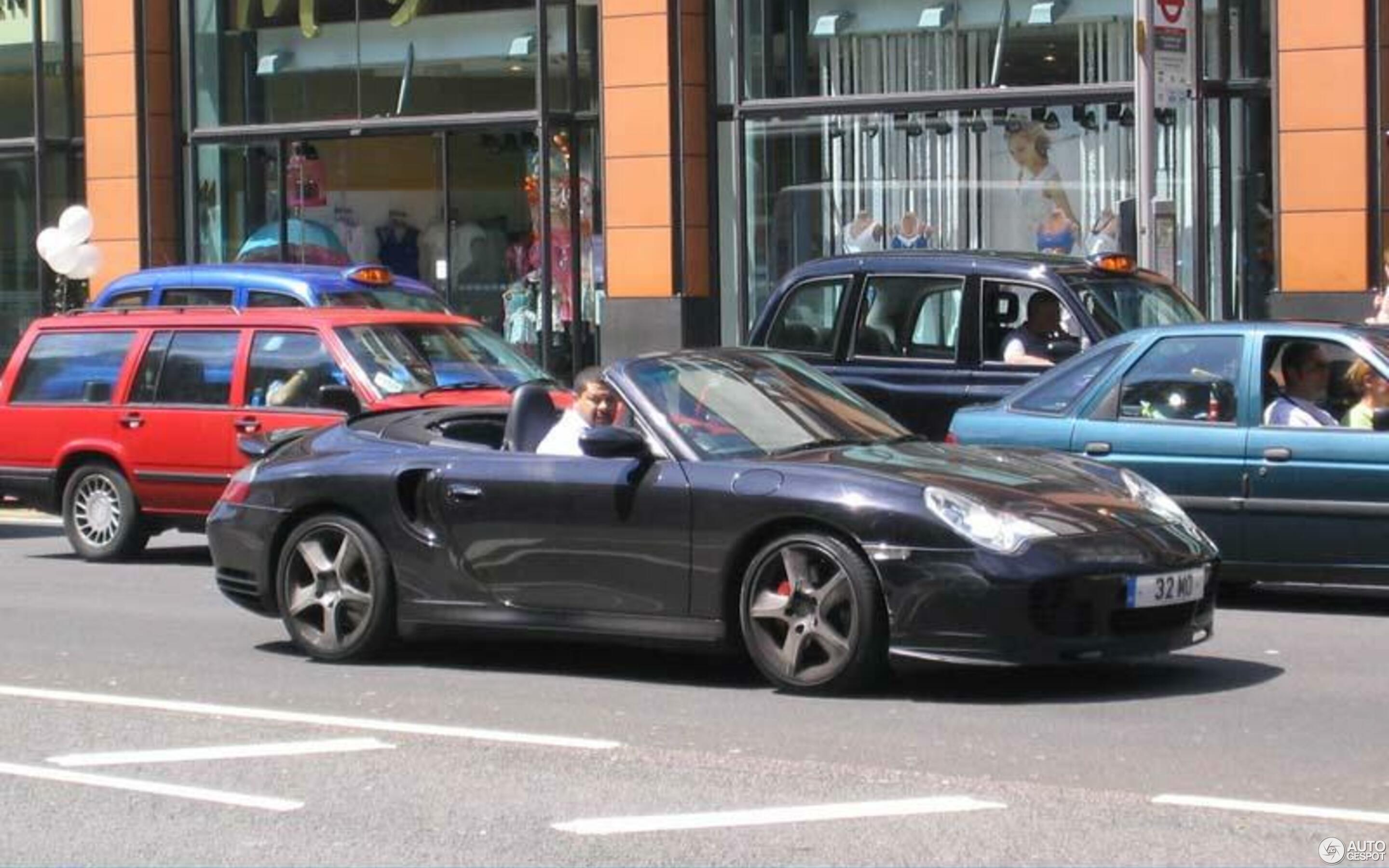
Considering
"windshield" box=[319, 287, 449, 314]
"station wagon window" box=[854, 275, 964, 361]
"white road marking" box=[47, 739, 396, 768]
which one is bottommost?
"white road marking" box=[47, 739, 396, 768]

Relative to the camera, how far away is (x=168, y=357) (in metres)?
14.6

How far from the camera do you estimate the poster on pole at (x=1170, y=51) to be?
54.6 ft

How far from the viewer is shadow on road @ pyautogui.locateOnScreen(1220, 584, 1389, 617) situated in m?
11.3

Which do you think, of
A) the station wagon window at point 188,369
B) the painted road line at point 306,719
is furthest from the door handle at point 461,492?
the station wagon window at point 188,369

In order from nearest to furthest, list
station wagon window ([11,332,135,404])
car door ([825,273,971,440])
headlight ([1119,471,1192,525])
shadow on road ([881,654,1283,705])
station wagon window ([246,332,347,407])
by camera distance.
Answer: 1. shadow on road ([881,654,1283,705])
2. headlight ([1119,471,1192,525])
3. car door ([825,273,971,440])
4. station wagon window ([246,332,347,407])
5. station wagon window ([11,332,135,404])

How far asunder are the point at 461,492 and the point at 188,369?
558 centimetres

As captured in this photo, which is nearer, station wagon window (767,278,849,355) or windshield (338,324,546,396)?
windshield (338,324,546,396)

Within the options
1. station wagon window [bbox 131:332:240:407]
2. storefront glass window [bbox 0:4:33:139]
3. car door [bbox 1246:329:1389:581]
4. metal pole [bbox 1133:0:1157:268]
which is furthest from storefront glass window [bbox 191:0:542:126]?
car door [bbox 1246:329:1389:581]

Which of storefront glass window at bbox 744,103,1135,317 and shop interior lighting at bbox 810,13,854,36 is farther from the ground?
shop interior lighting at bbox 810,13,854,36

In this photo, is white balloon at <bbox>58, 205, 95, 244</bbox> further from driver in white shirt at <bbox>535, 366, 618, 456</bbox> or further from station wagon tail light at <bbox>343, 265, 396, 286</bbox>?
driver in white shirt at <bbox>535, 366, 618, 456</bbox>

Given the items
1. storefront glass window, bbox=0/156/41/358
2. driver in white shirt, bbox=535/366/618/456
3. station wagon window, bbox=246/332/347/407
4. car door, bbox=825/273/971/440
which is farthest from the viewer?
storefront glass window, bbox=0/156/41/358

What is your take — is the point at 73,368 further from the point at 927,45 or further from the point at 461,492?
the point at 927,45

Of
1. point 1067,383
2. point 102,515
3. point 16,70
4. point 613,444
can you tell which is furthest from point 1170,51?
point 16,70

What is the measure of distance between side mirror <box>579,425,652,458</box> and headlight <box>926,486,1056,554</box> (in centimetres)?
125
